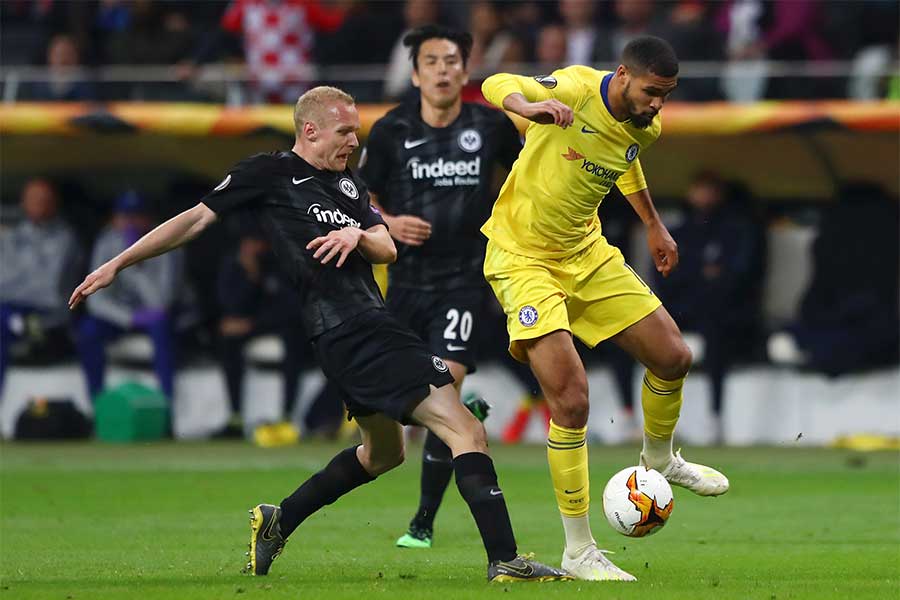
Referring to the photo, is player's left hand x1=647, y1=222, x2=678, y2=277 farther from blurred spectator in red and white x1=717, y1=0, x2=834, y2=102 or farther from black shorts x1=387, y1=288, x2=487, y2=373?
blurred spectator in red and white x1=717, y1=0, x2=834, y2=102

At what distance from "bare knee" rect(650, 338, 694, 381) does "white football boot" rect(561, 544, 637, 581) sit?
1084mm

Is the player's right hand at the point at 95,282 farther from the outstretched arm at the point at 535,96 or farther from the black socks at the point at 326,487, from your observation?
the outstretched arm at the point at 535,96

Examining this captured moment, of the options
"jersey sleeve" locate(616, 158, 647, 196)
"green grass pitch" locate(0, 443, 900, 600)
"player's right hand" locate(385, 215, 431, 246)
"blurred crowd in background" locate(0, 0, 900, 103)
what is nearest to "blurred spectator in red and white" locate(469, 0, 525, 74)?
"blurred crowd in background" locate(0, 0, 900, 103)

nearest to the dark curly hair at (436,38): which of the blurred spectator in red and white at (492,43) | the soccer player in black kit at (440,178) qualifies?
the soccer player in black kit at (440,178)

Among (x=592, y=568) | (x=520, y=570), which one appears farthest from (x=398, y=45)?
(x=520, y=570)

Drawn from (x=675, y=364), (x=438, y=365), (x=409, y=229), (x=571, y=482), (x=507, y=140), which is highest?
(x=507, y=140)

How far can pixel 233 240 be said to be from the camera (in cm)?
1692

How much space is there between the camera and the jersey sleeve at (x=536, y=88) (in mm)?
7168

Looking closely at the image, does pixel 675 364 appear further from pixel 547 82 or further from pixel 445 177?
pixel 445 177

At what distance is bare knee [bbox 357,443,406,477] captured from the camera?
727cm

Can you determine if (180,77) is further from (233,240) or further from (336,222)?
(336,222)

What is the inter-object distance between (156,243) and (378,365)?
104 centimetres

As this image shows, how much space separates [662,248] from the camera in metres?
8.06

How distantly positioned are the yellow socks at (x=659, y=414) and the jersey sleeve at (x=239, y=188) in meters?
2.12
